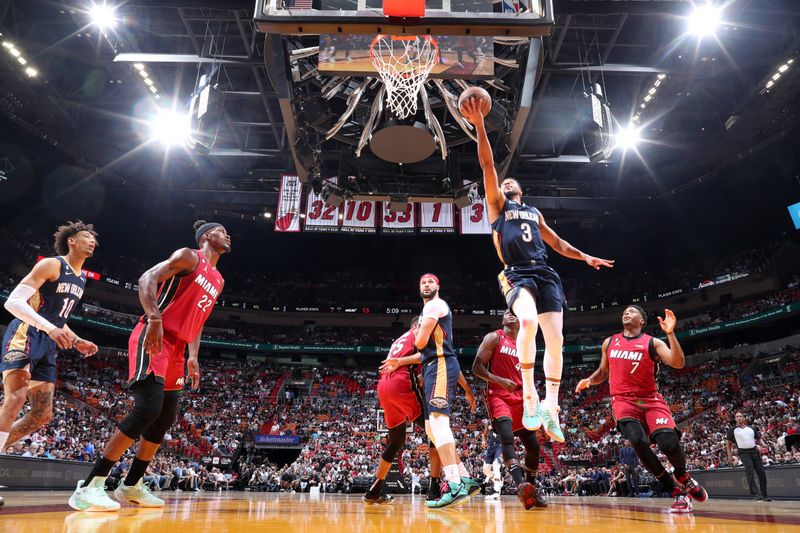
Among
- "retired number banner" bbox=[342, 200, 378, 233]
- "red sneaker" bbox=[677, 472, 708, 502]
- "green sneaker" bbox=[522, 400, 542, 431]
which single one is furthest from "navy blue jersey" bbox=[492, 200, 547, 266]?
"retired number banner" bbox=[342, 200, 378, 233]

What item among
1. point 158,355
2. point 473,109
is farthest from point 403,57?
point 158,355

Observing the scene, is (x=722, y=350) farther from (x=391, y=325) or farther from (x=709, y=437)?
(x=391, y=325)

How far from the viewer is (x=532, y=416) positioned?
3793 mm

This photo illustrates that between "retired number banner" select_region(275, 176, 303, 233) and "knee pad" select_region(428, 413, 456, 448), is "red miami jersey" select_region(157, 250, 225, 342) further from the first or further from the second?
"retired number banner" select_region(275, 176, 303, 233)

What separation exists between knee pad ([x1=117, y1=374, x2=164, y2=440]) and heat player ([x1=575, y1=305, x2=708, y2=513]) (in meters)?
4.01

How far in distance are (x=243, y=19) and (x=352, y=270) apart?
76.5 ft

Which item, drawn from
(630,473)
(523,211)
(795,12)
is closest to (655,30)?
(795,12)

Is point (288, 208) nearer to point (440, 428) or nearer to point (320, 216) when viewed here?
point (320, 216)

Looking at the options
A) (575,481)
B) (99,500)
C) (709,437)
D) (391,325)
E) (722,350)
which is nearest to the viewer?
(99,500)

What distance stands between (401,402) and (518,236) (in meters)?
2.53

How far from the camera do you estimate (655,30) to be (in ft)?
45.4

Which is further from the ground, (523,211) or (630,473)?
(523,211)

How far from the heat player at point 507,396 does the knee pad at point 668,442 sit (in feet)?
3.60

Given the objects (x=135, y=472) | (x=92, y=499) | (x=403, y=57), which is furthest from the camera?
(x=403, y=57)
